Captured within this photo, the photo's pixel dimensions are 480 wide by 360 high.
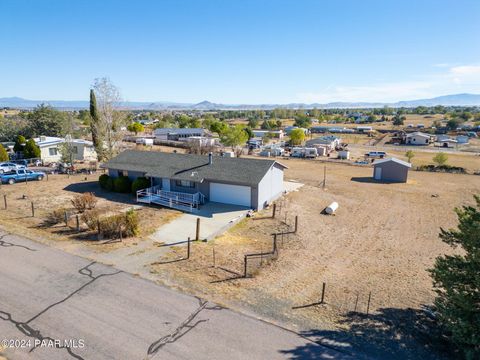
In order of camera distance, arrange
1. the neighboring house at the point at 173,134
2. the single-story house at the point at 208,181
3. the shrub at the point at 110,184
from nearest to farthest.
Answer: the single-story house at the point at 208,181, the shrub at the point at 110,184, the neighboring house at the point at 173,134

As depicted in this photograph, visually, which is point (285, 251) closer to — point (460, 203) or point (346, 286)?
point (346, 286)

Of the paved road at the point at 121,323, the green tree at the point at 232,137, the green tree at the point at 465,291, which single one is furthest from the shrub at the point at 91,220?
the green tree at the point at 232,137

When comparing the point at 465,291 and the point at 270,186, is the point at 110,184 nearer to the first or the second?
the point at 270,186

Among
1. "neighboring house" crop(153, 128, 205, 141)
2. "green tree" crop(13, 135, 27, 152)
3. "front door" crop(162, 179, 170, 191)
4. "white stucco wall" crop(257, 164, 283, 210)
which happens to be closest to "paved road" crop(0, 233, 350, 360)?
"white stucco wall" crop(257, 164, 283, 210)

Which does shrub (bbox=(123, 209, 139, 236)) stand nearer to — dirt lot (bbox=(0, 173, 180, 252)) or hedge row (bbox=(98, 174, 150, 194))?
dirt lot (bbox=(0, 173, 180, 252))

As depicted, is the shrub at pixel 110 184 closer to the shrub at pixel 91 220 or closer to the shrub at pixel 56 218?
the shrub at pixel 56 218

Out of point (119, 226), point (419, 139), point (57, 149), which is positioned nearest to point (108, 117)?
point (57, 149)

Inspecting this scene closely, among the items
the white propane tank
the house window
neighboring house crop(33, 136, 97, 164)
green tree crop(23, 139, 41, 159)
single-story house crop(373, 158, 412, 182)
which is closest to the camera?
the white propane tank
